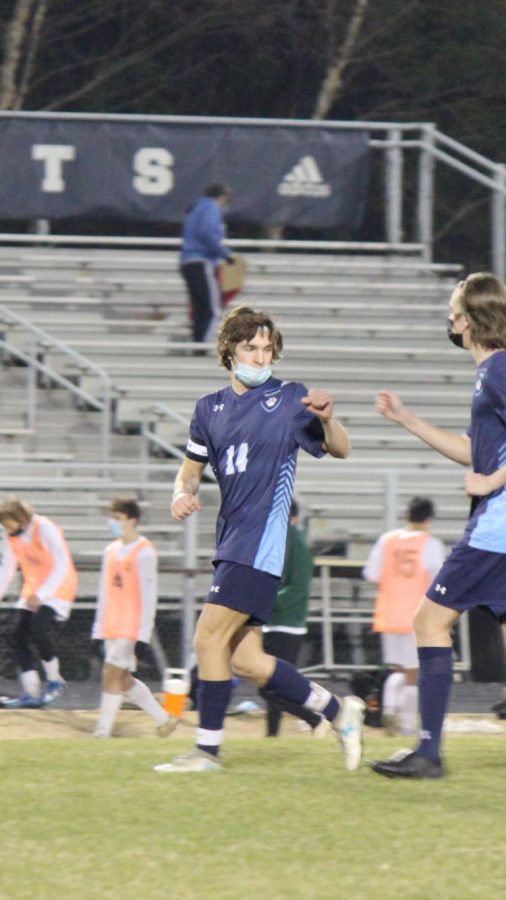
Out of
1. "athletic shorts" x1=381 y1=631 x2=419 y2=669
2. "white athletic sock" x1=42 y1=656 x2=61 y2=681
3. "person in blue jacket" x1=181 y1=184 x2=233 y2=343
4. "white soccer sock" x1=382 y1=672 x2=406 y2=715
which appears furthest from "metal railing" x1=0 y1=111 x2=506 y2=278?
"white soccer sock" x1=382 y1=672 x2=406 y2=715

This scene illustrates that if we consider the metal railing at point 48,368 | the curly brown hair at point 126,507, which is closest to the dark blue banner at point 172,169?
the metal railing at point 48,368

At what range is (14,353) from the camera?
17703mm

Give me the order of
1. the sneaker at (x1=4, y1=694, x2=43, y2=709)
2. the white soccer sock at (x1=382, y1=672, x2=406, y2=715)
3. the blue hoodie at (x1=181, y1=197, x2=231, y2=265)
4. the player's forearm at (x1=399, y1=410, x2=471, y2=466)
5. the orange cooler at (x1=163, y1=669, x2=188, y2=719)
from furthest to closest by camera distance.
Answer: the blue hoodie at (x1=181, y1=197, x2=231, y2=265) → the sneaker at (x1=4, y1=694, x2=43, y2=709) → the white soccer sock at (x1=382, y1=672, x2=406, y2=715) → the orange cooler at (x1=163, y1=669, x2=188, y2=719) → the player's forearm at (x1=399, y1=410, x2=471, y2=466)

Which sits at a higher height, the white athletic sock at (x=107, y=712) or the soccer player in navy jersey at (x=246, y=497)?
the soccer player in navy jersey at (x=246, y=497)

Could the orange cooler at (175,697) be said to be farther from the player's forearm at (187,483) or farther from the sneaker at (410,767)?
the sneaker at (410,767)

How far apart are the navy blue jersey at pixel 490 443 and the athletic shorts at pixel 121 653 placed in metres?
5.65

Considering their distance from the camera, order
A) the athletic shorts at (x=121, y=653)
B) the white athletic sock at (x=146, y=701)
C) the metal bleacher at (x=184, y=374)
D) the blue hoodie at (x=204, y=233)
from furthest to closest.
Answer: the blue hoodie at (x=204, y=233) → the metal bleacher at (x=184, y=374) → the athletic shorts at (x=121, y=653) → the white athletic sock at (x=146, y=701)

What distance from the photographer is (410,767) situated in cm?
670

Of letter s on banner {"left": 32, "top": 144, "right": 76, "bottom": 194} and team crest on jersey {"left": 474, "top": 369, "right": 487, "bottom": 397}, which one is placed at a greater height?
letter s on banner {"left": 32, "top": 144, "right": 76, "bottom": 194}

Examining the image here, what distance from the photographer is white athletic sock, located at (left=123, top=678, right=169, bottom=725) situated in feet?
37.8

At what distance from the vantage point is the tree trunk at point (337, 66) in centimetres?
2742

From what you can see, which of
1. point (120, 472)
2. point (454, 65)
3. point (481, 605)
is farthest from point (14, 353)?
point (454, 65)

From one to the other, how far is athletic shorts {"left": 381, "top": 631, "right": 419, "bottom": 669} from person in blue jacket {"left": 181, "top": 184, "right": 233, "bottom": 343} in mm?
6324

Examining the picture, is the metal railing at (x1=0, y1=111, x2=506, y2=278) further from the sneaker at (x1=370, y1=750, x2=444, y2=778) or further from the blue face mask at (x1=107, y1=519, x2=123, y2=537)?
the sneaker at (x1=370, y1=750, x2=444, y2=778)
